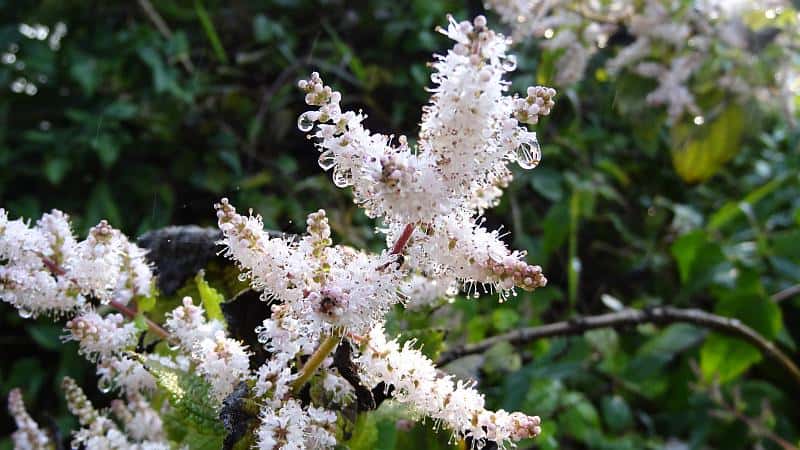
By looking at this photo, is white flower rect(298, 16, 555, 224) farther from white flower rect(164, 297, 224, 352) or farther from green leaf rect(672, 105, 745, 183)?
green leaf rect(672, 105, 745, 183)

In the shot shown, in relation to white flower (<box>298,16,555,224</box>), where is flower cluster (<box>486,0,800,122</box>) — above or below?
above

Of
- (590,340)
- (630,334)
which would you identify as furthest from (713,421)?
(590,340)

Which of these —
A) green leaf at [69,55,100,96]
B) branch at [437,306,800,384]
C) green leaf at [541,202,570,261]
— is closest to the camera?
branch at [437,306,800,384]

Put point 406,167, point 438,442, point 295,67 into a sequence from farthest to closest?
point 295,67
point 438,442
point 406,167

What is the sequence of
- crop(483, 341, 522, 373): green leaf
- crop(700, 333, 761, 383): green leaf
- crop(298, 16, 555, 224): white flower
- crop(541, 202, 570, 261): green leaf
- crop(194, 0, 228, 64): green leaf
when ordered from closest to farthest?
1. crop(298, 16, 555, 224): white flower
2. crop(483, 341, 522, 373): green leaf
3. crop(700, 333, 761, 383): green leaf
4. crop(541, 202, 570, 261): green leaf
5. crop(194, 0, 228, 64): green leaf

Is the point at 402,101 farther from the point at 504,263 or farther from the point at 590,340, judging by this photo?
the point at 504,263

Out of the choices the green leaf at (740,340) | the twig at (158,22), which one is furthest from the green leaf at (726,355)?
the twig at (158,22)

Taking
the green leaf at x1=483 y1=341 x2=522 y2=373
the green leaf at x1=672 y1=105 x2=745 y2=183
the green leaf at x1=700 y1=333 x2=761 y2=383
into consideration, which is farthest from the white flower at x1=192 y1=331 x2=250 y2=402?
the green leaf at x1=672 y1=105 x2=745 y2=183
